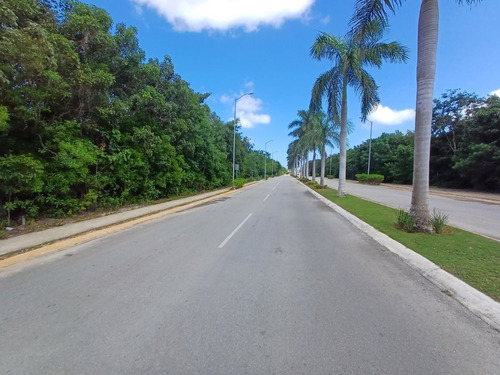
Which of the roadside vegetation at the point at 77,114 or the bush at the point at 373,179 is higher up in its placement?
the roadside vegetation at the point at 77,114

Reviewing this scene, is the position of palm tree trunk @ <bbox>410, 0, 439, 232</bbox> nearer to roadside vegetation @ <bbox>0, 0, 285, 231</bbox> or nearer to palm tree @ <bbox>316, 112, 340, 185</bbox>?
roadside vegetation @ <bbox>0, 0, 285, 231</bbox>

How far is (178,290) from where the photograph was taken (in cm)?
437

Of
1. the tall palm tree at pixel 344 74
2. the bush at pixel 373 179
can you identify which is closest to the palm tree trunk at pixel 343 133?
the tall palm tree at pixel 344 74

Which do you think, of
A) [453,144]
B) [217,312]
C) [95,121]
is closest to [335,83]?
[95,121]

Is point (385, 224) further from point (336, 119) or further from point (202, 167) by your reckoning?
point (202, 167)

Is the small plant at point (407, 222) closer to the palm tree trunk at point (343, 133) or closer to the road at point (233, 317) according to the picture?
the road at point (233, 317)

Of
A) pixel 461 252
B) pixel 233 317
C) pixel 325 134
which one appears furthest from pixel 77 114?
pixel 325 134

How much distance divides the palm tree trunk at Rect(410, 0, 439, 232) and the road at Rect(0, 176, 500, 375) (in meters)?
2.67

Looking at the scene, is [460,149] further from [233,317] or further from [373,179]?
[233,317]

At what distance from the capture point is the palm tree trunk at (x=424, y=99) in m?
7.88

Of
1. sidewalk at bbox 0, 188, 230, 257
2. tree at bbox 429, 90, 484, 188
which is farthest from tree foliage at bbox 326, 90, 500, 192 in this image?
sidewalk at bbox 0, 188, 230, 257

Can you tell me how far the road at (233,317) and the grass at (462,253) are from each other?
687 millimetres

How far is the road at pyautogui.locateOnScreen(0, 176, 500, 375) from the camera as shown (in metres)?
2.67

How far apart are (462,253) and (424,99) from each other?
432 cm
